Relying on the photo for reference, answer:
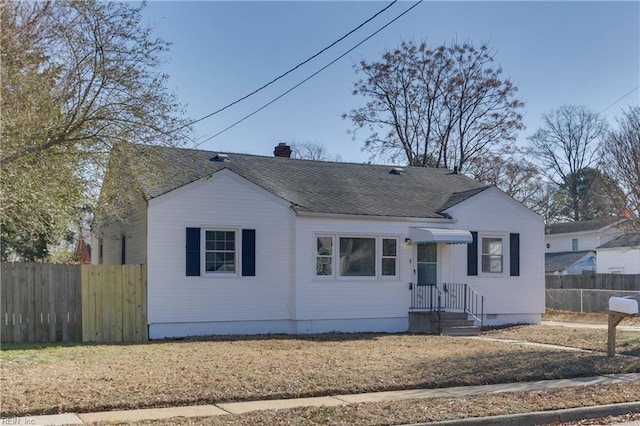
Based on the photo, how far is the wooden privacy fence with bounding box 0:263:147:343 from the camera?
15.0 meters

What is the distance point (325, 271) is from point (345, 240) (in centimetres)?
103

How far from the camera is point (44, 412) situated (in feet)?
26.0

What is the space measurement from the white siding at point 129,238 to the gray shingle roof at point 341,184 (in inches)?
50.7

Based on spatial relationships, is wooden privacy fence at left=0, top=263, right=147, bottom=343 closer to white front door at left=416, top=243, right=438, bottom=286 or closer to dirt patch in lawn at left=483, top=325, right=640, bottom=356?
white front door at left=416, top=243, right=438, bottom=286

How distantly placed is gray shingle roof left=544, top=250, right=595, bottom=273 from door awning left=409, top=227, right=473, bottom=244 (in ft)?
88.5

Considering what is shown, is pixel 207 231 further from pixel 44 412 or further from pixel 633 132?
pixel 633 132

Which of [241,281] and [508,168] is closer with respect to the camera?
[241,281]

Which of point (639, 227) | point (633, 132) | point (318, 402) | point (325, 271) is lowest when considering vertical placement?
point (318, 402)

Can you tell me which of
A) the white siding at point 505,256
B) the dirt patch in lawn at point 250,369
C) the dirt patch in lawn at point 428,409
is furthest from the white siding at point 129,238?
the dirt patch in lawn at point 428,409

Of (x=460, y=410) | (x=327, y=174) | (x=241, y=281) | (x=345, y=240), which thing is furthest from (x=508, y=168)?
(x=460, y=410)

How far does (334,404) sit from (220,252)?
9.18m

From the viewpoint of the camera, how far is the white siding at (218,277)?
16.6 m

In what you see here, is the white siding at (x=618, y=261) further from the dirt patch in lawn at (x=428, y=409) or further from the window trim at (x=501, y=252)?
the dirt patch in lawn at (x=428, y=409)

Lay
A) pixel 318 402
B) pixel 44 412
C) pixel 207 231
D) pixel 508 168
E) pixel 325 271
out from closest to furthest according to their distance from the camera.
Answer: pixel 44 412
pixel 318 402
pixel 207 231
pixel 325 271
pixel 508 168
